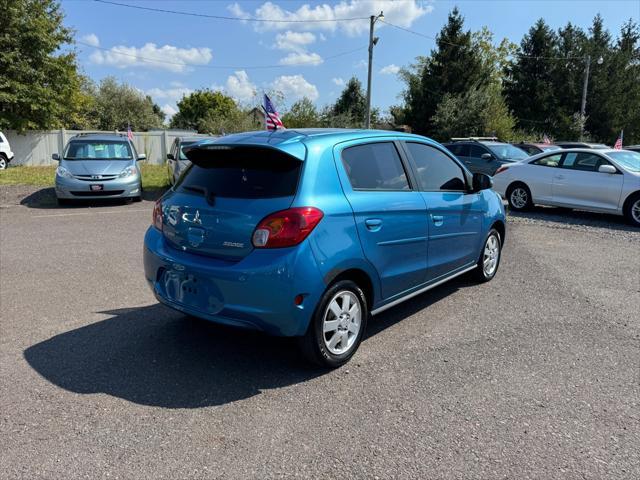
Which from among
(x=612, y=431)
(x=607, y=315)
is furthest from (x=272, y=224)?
(x=607, y=315)

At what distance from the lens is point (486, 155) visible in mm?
15680

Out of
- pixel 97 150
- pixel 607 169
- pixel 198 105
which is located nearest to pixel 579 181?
pixel 607 169

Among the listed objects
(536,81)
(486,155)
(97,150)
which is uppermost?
(536,81)

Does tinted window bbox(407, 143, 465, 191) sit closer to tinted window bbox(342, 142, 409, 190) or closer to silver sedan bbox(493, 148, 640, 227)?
tinted window bbox(342, 142, 409, 190)

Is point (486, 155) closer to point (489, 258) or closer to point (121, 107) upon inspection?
point (489, 258)

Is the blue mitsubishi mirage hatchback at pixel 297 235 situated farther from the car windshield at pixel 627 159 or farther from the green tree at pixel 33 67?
the green tree at pixel 33 67

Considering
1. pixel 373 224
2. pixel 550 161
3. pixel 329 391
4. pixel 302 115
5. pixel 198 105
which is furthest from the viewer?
pixel 198 105

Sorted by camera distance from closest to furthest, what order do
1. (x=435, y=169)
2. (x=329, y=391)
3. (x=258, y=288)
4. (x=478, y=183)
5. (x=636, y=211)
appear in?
(x=258, y=288) → (x=329, y=391) → (x=435, y=169) → (x=478, y=183) → (x=636, y=211)

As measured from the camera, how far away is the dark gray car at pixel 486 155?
15.5 metres

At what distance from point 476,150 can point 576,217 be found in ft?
17.5

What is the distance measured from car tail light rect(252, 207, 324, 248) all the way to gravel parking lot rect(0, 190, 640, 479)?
103 centimetres

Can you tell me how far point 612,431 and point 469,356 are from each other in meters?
1.17

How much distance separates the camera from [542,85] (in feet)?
149

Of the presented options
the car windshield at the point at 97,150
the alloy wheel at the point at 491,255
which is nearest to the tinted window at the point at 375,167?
the alloy wheel at the point at 491,255
